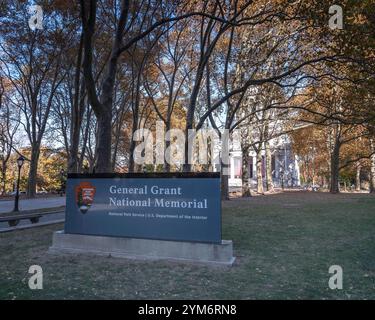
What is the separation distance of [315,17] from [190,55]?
1481 cm

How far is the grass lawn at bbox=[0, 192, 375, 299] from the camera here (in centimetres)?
519

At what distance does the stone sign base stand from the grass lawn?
0.83 ft

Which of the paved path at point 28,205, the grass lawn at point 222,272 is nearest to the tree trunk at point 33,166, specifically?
the paved path at point 28,205

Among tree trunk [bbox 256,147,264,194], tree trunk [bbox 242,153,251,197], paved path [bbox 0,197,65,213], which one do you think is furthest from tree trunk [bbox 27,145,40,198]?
tree trunk [bbox 256,147,264,194]

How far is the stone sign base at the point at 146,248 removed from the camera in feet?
22.4

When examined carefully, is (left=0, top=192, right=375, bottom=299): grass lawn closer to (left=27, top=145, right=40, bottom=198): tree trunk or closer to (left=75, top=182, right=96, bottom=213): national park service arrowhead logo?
(left=75, top=182, right=96, bottom=213): national park service arrowhead logo

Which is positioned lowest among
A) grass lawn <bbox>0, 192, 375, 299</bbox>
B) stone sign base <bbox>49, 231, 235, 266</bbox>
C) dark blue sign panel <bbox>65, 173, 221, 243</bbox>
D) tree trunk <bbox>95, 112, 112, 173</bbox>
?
grass lawn <bbox>0, 192, 375, 299</bbox>

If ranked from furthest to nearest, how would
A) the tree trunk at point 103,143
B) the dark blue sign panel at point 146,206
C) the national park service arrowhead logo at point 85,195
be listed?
the tree trunk at point 103,143 → the national park service arrowhead logo at point 85,195 → the dark blue sign panel at point 146,206

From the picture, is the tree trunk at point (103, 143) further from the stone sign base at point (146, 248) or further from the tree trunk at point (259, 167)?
the tree trunk at point (259, 167)

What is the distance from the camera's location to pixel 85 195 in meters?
8.30

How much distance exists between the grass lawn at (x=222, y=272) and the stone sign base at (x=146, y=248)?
25 centimetres

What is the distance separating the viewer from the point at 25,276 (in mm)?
6094

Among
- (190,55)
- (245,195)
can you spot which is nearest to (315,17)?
(190,55)
